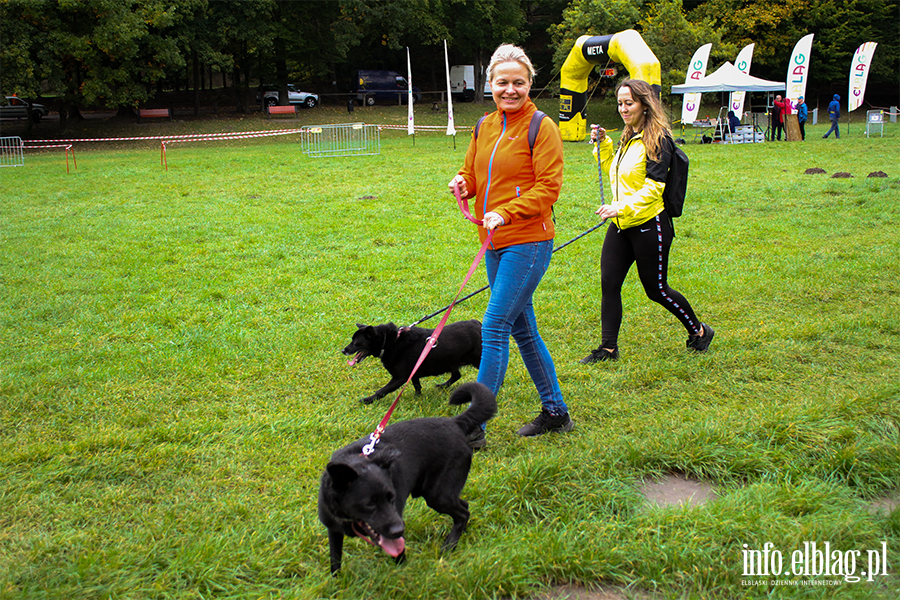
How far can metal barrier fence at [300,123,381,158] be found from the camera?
71.2ft

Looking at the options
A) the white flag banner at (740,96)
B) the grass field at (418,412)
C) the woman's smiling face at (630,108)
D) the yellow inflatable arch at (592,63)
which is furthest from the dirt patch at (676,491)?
the white flag banner at (740,96)

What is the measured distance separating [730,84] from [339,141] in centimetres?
1486

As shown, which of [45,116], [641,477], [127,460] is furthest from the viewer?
[45,116]

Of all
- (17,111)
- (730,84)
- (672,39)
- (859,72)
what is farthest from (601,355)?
(17,111)

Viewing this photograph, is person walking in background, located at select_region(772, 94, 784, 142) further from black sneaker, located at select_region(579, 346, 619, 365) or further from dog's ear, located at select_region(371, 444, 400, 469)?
dog's ear, located at select_region(371, 444, 400, 469)

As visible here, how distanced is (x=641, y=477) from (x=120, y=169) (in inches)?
724

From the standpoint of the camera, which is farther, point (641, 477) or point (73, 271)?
point (73, 271)

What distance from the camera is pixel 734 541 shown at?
8.43ft

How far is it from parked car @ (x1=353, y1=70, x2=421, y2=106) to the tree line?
2188 mm

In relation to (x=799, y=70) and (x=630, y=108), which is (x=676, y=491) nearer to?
(x=630, y=108)

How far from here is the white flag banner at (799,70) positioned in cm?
2409

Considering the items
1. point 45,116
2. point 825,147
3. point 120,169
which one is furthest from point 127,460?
point 45,116

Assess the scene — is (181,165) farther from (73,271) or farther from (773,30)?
(773,30)

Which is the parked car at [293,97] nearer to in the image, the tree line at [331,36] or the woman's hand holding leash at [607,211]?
the tree line at [331,36]
